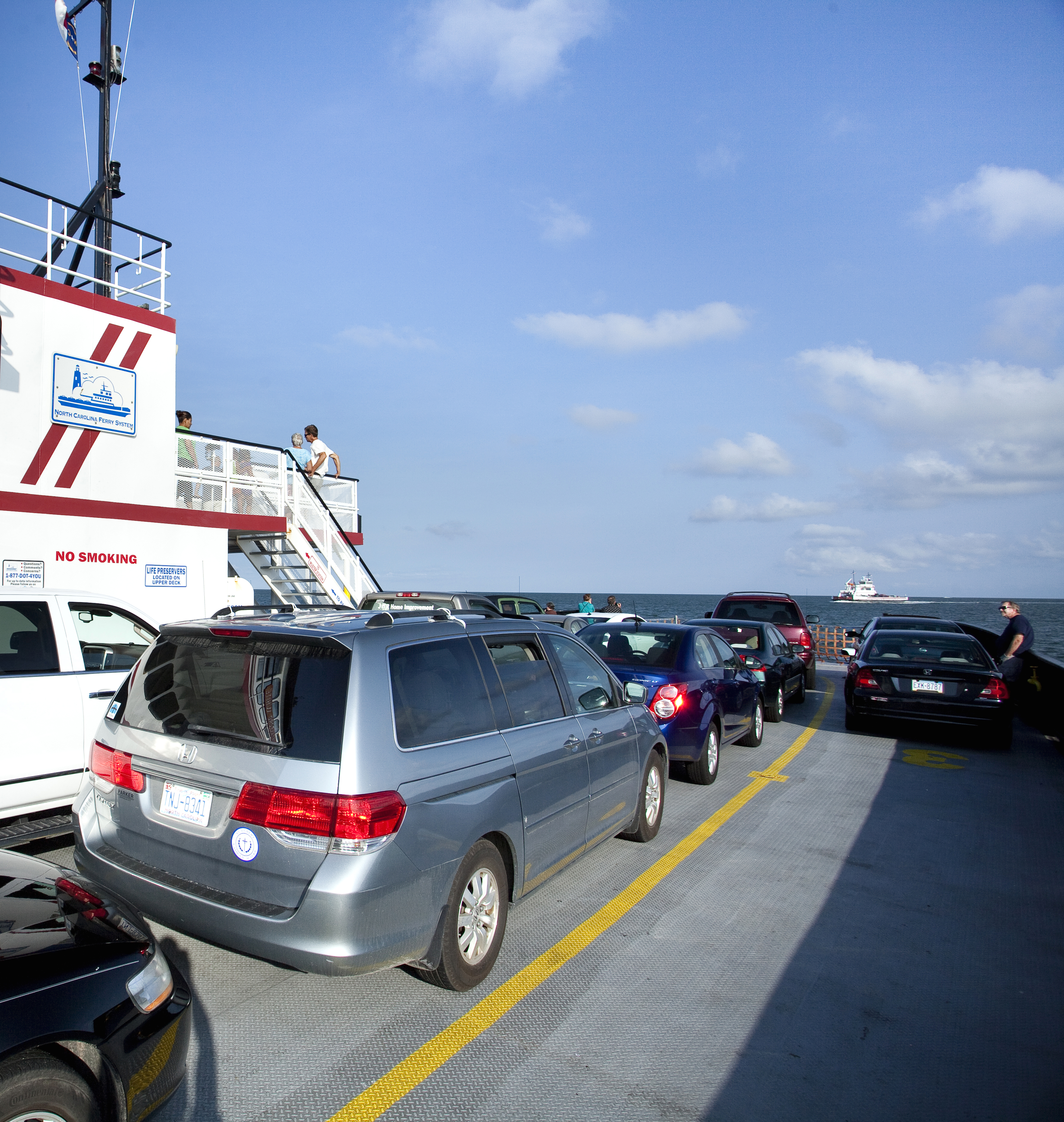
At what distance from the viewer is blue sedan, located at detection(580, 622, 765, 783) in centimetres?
722

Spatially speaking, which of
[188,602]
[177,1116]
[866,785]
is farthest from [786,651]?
[177,1116]

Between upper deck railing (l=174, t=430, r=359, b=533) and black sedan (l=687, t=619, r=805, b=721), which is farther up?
upper deck railing (l=174, t=430, r=359, b=533)

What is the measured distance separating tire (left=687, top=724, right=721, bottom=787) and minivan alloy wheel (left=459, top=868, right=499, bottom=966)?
4.16 metres

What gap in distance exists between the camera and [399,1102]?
285 centimetres

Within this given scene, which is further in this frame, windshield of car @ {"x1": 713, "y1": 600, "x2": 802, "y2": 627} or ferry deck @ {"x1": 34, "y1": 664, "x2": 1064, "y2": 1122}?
windshield of car @ {"x1": 713, "y1": 600, "x2": 802, "y2": 627}

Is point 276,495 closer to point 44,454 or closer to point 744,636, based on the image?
point 44,454

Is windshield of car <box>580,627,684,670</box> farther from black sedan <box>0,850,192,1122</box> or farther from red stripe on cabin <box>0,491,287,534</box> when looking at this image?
red stripe on cabin <box>0,491,287,534</box>

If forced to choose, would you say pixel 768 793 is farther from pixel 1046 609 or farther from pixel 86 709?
pixel 1046 609

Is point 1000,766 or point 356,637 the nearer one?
point 356,637

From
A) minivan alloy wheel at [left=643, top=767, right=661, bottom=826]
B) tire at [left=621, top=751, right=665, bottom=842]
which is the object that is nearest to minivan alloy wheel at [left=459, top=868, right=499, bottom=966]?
tire at [left=621, top=751, right=665, bottom=842]

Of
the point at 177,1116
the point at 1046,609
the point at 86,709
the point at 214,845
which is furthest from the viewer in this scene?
the point at 1046,609

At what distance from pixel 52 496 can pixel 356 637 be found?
8.01 m

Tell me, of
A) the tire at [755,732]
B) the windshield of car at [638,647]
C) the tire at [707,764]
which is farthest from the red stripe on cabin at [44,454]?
the tire at [755,732]

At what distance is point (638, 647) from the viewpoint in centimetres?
799
